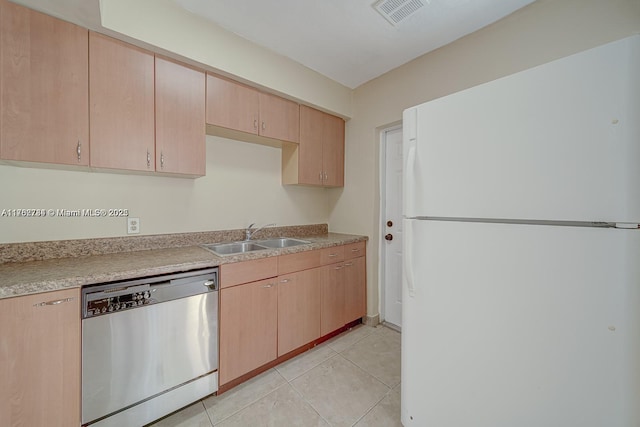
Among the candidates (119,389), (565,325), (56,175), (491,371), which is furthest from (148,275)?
(565,325)

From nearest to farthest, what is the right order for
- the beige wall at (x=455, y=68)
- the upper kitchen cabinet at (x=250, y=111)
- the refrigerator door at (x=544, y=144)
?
the refrigerator door at (x=544, y=144), the beige wall at (x=455, y=68), the upper kitchen cabinet at (x=250, y=111)

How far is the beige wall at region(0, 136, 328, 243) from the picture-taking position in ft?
4.67

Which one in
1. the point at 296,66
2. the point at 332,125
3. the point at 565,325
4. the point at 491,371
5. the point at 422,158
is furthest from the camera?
the point at 332,125

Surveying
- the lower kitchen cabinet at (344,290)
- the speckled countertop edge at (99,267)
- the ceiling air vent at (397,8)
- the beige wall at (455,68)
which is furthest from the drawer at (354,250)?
the ceiling air vent at (397,8)

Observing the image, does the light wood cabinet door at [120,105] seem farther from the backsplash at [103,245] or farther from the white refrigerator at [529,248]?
the white refrigerator at [529,248]

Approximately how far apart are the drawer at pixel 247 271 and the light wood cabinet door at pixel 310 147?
38.1 inches

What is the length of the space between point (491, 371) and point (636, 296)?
0.54 m

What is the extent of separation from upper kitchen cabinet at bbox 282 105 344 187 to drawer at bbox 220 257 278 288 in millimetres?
968

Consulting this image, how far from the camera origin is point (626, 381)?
0.74m

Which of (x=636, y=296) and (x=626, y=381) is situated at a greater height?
(x=636, y=296)

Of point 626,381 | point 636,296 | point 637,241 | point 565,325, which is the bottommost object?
point 626,381

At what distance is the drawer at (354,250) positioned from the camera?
2.37m

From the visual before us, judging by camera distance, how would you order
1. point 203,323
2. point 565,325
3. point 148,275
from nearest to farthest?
point 565,325 → point 148,275 → point 203,323

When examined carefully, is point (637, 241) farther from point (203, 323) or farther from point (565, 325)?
point (203, 323)
